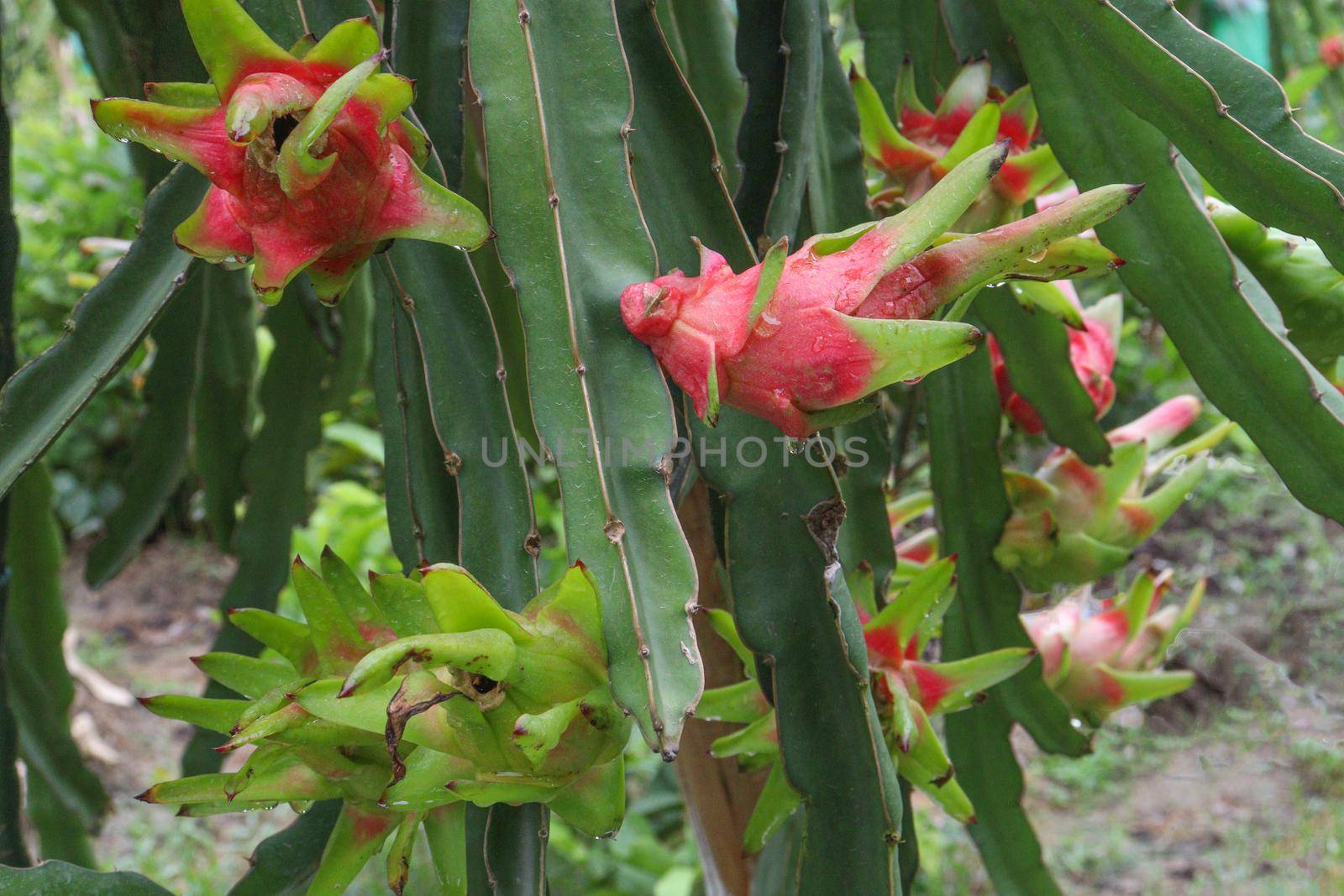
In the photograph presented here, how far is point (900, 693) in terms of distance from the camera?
59 cm

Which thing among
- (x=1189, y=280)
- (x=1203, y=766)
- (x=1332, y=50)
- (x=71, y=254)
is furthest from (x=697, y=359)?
(x=71, y=254)

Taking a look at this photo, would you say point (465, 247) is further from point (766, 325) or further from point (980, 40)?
point (980, 40)

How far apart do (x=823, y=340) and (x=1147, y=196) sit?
13.7 inches

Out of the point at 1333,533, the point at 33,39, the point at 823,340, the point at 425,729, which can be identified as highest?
the point at 33,39

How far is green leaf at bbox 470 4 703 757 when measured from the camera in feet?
1.39

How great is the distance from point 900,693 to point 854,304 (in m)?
0.25

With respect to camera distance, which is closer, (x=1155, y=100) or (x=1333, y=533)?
(x=1155, y=100)

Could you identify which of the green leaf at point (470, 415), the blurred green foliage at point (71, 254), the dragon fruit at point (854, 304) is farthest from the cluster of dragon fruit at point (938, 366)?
the blurred green foliage at point (71, 254)

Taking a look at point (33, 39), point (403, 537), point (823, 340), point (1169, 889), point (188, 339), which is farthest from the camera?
point (33, 39)

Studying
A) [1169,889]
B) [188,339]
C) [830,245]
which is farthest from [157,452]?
[1169,889]

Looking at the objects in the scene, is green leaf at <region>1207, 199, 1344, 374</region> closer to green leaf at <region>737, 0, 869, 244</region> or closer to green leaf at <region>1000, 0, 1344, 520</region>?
green leaf at <region>1000, 0, 1344, 520</region>

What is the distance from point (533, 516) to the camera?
534 mm

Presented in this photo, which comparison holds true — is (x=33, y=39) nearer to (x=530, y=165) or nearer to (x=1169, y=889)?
(x=530, y=165)

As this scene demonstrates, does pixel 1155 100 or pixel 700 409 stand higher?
pixel 1155 100
